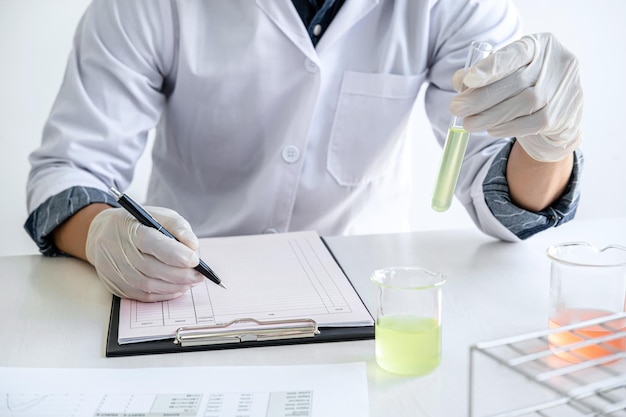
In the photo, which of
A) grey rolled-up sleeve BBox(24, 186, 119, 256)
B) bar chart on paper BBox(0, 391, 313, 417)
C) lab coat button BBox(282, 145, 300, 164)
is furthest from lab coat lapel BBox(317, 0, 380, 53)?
bar chart on paper BBox(0, 391, 313, 417)

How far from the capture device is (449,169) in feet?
3.49

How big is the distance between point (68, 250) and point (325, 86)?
0.58 metres

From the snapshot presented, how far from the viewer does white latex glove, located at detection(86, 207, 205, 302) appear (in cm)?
101

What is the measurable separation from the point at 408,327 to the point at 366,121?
77 cm

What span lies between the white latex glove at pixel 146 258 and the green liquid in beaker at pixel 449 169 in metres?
0.35

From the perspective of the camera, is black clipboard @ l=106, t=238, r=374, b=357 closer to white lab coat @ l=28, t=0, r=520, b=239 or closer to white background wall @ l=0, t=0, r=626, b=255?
white lab coat @ l=28, t=0, r=520, b=239

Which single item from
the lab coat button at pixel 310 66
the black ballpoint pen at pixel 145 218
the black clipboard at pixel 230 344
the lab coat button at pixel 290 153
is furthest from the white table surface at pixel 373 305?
the lab coat button at pixel 310 66

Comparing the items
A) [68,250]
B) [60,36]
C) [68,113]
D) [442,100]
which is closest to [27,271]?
[68,250]

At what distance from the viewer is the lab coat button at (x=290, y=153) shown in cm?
Answer: 148

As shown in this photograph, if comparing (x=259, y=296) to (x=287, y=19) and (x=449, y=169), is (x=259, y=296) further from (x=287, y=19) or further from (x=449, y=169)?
(x=287, y=19)

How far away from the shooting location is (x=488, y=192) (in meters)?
1.32

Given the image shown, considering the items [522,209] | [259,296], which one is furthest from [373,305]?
[522,209]

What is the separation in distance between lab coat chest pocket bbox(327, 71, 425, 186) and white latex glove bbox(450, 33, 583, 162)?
0.44 m

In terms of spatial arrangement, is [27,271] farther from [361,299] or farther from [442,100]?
[442,100]
